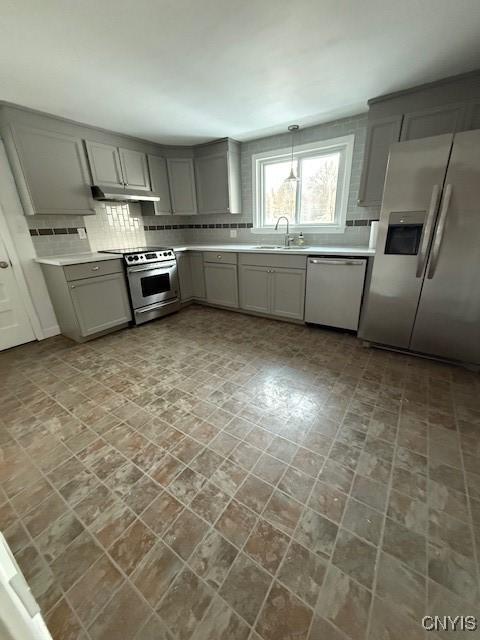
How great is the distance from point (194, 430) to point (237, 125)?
3394mm

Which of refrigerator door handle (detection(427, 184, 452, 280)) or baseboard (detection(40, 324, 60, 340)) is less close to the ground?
refrigerator door handle (detection(427, 184, 452, 280))

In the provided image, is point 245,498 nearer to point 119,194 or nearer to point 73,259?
point 73,259

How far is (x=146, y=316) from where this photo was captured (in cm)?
357

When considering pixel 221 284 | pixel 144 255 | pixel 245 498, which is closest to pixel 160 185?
pixel 144 255

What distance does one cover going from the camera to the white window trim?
3.15 meters

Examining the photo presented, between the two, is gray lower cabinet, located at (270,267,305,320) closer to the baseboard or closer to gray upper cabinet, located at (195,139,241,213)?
gray upper cabinet, located at (195,139,241,213)

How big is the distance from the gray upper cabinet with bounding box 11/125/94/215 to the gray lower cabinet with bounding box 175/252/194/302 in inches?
52.7

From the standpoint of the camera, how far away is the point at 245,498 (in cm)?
131

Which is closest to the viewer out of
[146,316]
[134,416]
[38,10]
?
[38,10]

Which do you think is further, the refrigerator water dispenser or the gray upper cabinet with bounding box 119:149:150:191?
the gray upper cabinet with bounding box 119:149:150:191

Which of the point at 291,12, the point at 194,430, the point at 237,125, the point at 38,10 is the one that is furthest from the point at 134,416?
the point at 237,125

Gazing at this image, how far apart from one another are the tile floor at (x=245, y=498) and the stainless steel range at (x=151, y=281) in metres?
1.27

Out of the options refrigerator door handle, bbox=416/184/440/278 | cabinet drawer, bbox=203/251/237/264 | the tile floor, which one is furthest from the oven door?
refrigerator door handle, bbox=416/184/440/278

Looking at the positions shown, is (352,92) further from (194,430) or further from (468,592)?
(468,592)
